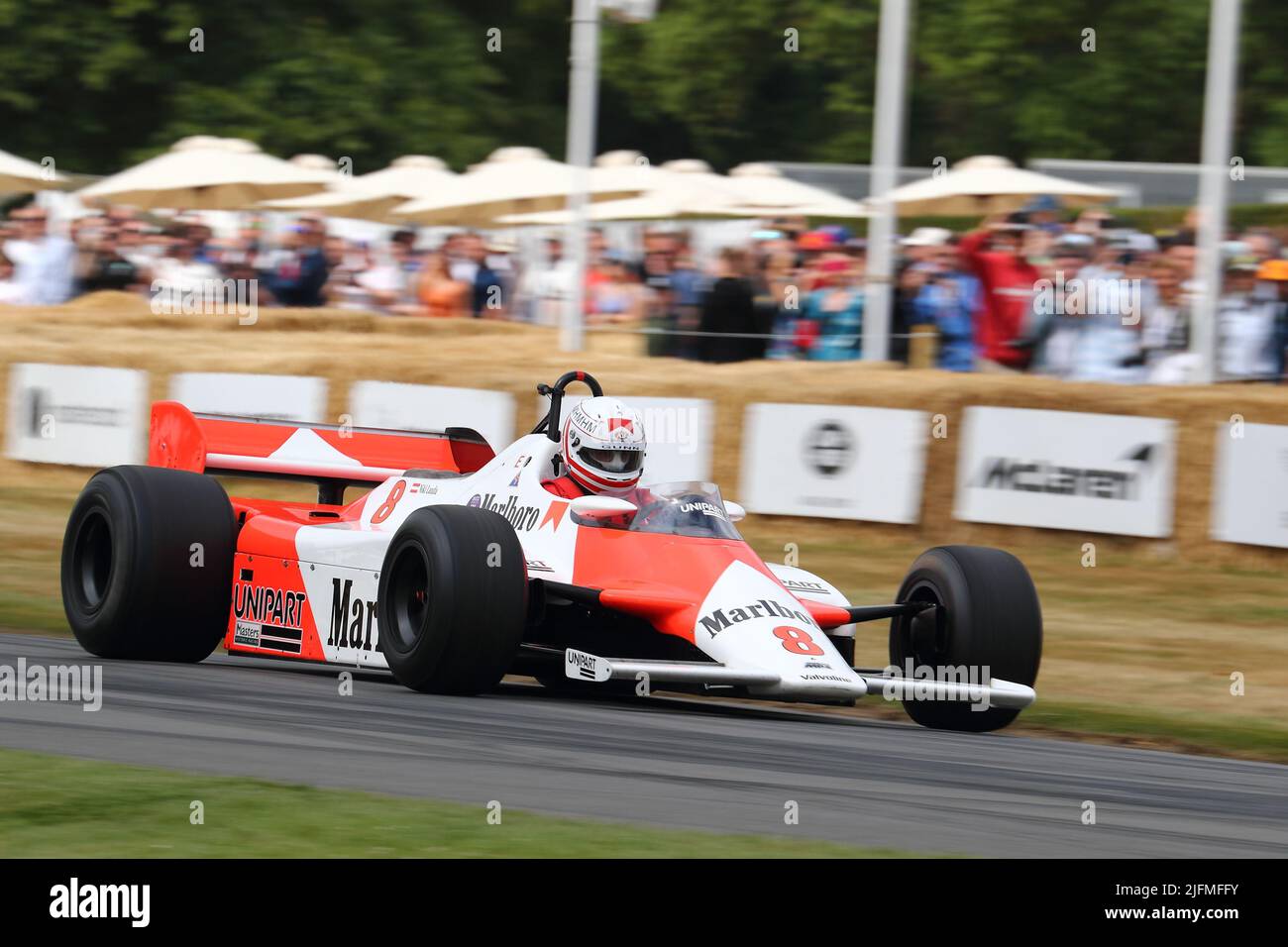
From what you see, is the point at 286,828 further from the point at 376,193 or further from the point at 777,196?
the point at 376,193

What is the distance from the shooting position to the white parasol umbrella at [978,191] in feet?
74.6

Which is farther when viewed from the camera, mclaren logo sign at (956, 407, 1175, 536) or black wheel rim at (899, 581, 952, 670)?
mclaren logo sign at (956, 407, 1175, 536)

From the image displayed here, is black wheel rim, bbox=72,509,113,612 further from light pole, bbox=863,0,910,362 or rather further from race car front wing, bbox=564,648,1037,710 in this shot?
light pole, bbox=863,0,910,362

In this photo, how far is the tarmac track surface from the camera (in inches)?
248

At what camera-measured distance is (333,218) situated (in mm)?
28812

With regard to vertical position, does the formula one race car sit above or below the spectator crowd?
below

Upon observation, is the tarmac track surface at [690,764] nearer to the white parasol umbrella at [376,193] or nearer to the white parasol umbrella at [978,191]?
the white parasol umbrella at [978,191]

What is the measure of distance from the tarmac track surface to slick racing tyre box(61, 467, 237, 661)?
35 cm

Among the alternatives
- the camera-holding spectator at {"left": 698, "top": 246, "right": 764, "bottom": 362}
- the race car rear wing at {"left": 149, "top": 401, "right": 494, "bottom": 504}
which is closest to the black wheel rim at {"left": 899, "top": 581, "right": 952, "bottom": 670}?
the race car rear wing at {"left": 149, "top": 401, "right": 494, "bottom": 504}

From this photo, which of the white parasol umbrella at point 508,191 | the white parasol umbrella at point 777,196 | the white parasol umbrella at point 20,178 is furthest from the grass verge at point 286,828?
the white parasol umbrella at point 20,178

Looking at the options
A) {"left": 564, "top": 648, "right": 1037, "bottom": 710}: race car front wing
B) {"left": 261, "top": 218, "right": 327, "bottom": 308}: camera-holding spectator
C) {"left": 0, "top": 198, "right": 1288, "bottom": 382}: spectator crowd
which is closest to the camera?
{"left": 564, "top": 648, "right": 1037, "bottom": 710}: race car front wing
